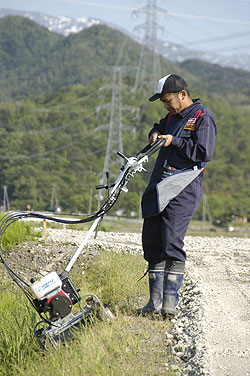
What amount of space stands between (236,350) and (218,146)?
181 ft

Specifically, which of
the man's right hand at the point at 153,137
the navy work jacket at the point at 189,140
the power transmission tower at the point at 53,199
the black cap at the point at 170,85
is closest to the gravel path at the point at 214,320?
the navy work jacket at the point at 189,140

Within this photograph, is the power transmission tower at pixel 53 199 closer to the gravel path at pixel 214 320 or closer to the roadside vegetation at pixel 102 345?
the gravel path at pixel 214 320

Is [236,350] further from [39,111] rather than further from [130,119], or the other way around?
[39,111]

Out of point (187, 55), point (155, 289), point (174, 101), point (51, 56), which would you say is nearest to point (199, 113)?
point (174, 101)

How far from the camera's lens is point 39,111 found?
6700 cm

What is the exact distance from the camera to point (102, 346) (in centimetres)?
433

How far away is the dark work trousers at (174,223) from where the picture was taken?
5.11m

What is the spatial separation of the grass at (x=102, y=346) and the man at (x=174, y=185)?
37cm

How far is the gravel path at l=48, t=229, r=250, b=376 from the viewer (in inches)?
160

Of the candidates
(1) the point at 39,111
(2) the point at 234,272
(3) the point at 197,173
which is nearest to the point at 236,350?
(3) the point at 197,173

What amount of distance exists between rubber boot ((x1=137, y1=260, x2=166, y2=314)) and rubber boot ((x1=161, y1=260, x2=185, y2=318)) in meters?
0.10

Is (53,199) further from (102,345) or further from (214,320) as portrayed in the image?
(102,345)

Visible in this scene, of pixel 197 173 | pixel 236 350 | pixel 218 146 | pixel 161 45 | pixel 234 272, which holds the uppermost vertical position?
pixel 161 45

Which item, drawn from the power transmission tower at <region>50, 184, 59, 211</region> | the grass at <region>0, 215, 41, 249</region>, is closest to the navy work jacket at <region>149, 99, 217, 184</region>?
the grass at <region>0, 215, 41, 249</region>
